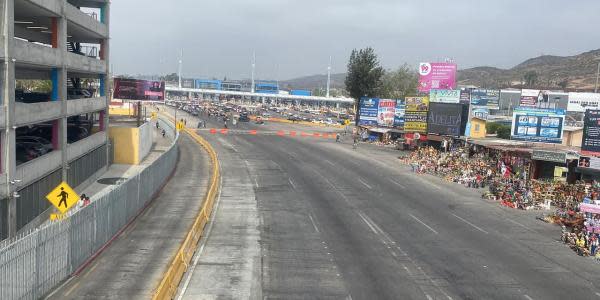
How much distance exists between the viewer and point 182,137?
75.1 m

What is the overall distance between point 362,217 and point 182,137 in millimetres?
50882

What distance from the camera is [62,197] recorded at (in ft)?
58.4

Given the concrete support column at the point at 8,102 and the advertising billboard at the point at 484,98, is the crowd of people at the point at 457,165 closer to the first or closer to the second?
the advertising billboard at the point at 484,98

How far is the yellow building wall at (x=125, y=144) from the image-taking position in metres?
45.5

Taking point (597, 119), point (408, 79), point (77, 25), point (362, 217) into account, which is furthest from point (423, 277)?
point (408, 79)

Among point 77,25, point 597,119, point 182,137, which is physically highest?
point 77,25

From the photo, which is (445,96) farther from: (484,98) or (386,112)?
(386,112)

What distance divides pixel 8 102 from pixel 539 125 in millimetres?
41859

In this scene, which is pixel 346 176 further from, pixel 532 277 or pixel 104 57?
pixel 532 277

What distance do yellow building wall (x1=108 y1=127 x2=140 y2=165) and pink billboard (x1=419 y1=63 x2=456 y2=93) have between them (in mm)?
56116

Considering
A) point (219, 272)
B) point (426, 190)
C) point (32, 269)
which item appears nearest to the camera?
point (32, 269)

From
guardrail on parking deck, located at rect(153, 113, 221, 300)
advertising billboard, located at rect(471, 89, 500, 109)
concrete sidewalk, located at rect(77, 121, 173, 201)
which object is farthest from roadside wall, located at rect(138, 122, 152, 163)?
advertising billboard, located at rect(471, 89, 500, 109)

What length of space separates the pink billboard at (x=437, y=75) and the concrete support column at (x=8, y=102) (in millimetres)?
74590

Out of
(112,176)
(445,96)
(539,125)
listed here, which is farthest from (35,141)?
(445,96)
